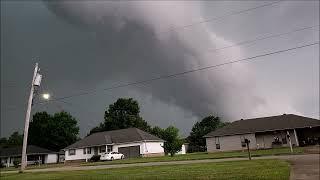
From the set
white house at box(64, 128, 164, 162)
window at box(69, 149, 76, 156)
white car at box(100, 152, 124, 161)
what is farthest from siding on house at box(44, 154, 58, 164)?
white car at box(100, 152, 124, 161)

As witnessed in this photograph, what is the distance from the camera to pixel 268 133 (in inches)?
2127

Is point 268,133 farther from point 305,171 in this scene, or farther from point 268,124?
point 305,171

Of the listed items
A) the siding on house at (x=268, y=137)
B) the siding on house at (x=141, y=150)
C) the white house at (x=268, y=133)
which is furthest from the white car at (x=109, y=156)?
the siding on house at (x=268, y=137)

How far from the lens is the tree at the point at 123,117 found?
104375 mm

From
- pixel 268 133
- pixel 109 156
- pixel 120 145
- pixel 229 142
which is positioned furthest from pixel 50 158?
pixel 268 133

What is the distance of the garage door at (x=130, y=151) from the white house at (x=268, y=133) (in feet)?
44.0

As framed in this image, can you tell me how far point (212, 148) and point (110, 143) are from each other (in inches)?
775

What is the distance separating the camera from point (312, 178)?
11789 mm

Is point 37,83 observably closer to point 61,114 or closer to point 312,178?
point 312,178

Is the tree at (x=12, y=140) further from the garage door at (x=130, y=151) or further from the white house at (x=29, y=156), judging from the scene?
the garage door at (x=130, y=151)

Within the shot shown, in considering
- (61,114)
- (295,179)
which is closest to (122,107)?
(61,114)

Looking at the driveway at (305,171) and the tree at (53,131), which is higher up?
the tree at (53,131)

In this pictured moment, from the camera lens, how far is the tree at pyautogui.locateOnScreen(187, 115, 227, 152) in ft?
353

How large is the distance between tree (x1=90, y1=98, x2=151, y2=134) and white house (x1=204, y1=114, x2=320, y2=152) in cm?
4601
